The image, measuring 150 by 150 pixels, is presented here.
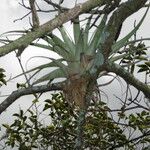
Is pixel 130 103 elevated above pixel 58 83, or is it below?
above

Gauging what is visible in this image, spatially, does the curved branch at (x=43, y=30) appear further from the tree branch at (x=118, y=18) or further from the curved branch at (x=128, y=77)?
the curved branch at (x=128, y=77)

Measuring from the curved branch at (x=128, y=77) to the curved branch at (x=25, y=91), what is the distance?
20.9 inches

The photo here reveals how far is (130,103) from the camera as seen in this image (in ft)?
16.6

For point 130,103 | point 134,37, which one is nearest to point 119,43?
point 134,37

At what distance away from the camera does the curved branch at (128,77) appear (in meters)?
4.41

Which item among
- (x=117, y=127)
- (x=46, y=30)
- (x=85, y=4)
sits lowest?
(x=46, y=30)

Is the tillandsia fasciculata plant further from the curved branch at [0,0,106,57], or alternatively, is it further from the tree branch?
the curved branch at [0,0,106,57]

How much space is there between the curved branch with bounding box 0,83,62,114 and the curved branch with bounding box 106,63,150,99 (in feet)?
1.74

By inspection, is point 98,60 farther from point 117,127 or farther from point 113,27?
point 117,127

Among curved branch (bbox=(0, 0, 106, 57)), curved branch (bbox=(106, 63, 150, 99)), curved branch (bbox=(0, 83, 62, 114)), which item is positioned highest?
curved branch (bbox=(106, 63, 150, 99))

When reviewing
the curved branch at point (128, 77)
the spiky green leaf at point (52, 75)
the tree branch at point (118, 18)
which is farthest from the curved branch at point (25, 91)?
the tree branch at point (118, 18)

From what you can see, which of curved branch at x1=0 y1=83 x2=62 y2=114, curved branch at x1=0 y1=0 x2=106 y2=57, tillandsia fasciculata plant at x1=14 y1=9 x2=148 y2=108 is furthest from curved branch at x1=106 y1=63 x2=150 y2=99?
curved branch at x1=0 y1=0 x2=106 y2=57

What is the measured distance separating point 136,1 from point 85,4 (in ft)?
2.63

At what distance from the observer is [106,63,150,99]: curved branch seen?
174 inches
